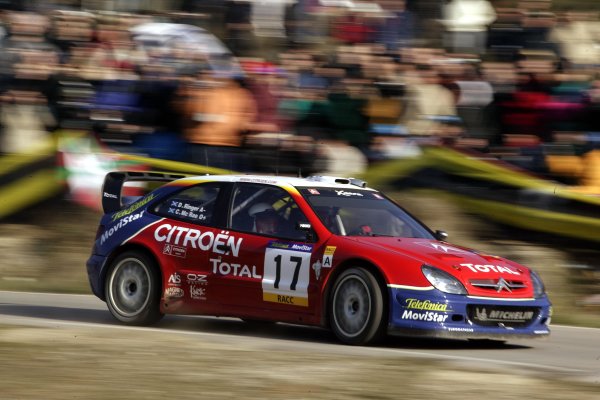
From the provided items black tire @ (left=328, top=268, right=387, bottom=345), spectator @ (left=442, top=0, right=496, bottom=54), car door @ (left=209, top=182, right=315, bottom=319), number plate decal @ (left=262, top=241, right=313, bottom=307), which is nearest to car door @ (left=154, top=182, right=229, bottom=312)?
car door @ (left=209, top=182, right=315, bottom=319)

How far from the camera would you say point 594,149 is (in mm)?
12109

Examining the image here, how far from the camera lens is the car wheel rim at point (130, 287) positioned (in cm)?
962

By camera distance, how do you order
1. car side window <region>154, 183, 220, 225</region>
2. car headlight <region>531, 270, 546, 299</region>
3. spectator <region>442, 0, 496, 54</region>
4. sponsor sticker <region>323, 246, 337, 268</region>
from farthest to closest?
spectator <region>442, 0, 496, 54</region> → car side window <region>154, 183, 220, 225</region> → car headlight <region>531, 270, 546, 299</region> → sponsor sticker <region>323, 246, 337, 268</region>

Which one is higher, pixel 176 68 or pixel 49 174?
pixel 176 68

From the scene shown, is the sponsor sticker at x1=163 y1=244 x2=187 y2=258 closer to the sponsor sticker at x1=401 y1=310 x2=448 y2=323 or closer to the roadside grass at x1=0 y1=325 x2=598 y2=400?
the roadside grass at x1=0 y1=325 x2=598 y2=400

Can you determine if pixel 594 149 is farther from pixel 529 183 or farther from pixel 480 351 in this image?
pixel 480 351

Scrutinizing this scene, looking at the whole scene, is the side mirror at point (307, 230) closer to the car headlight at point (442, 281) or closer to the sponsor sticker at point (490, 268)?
the car headlight at point (442, 281)

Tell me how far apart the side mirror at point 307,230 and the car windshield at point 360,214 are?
0.14 m

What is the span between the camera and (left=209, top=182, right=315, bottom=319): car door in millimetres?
8711

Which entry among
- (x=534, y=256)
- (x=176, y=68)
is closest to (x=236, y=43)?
(x=176, y=68)

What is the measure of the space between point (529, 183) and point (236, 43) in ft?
13.8

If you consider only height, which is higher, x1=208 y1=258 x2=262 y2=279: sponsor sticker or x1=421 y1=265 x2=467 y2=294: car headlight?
x1=421 y1=265 x2=467 y2=294: car headlight

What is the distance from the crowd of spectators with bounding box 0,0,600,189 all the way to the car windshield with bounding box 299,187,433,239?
11.5ft

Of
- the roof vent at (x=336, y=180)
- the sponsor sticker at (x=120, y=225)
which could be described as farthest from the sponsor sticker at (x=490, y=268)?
the sponsor sticker at (x=120, y=225)
